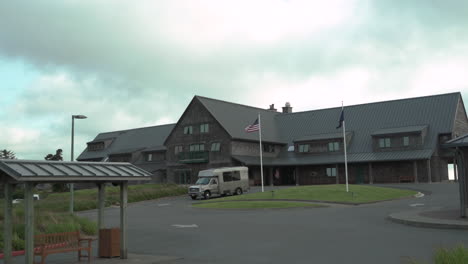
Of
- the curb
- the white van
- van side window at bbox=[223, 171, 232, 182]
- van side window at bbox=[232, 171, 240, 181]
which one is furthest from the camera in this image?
van side window at bbox=[232, 171, 240, 181]

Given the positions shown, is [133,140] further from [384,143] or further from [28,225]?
[28,225]

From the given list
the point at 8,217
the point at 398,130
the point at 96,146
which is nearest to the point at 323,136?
the point at 398,130

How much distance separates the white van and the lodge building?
971cm

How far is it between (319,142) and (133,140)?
3339 centimetres

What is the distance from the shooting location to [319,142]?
58125mm

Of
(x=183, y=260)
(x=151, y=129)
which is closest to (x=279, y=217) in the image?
(x=183, y=260)

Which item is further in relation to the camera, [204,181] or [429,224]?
[204,181]

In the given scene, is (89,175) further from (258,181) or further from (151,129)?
(151,129)

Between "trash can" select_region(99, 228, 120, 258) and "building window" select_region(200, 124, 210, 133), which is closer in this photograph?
"trash can" select_region(99, 228, 120, 258)

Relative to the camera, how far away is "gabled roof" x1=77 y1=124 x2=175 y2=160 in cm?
7400

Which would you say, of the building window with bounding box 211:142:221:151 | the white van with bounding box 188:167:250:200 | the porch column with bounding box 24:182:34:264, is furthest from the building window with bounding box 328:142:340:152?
the porch column with bounding box 24:182:34:264

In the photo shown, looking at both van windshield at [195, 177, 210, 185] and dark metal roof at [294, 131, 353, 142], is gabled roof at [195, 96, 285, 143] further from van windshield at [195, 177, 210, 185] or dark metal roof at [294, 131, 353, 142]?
van windshield at [195, 177, 210, 185]

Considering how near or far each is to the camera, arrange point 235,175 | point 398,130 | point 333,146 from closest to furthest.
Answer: point 235,175, point 398,130, point 333,146

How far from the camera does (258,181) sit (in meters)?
57.6
